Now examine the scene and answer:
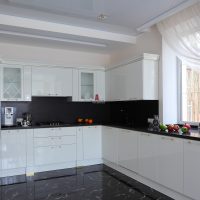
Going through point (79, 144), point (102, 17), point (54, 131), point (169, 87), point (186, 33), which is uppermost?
point (102, 17)

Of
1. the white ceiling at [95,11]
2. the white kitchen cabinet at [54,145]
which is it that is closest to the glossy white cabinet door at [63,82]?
the white kitchen cabinet at [54,145]

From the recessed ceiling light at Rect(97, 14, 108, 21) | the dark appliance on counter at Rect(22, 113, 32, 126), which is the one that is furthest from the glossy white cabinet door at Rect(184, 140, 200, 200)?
the dark appliance on counter at Rect(22, 113, 32, 126)

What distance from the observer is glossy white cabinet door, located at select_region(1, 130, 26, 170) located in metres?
3.76

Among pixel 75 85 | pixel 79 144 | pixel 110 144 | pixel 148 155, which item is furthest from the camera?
pixel 75 85

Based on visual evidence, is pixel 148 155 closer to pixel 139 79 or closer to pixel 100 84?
pixel 139 79

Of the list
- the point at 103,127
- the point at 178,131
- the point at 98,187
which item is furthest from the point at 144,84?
the point at 98,187

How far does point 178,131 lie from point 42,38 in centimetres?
274

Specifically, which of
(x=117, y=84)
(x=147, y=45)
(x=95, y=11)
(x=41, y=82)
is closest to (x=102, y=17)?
(x=95, y=11)

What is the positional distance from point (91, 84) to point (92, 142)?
1.24 meters

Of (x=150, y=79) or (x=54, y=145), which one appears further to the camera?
(x=54, y=145)

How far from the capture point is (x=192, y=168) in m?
2.54

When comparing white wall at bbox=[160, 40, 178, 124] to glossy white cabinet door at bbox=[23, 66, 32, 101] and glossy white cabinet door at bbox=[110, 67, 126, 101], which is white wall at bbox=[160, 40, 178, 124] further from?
glossy white cabinet door at bbox=[23, 66, 32, 101]

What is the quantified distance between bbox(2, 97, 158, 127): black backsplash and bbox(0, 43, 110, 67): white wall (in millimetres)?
809

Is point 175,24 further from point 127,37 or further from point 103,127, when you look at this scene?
point 103,127
